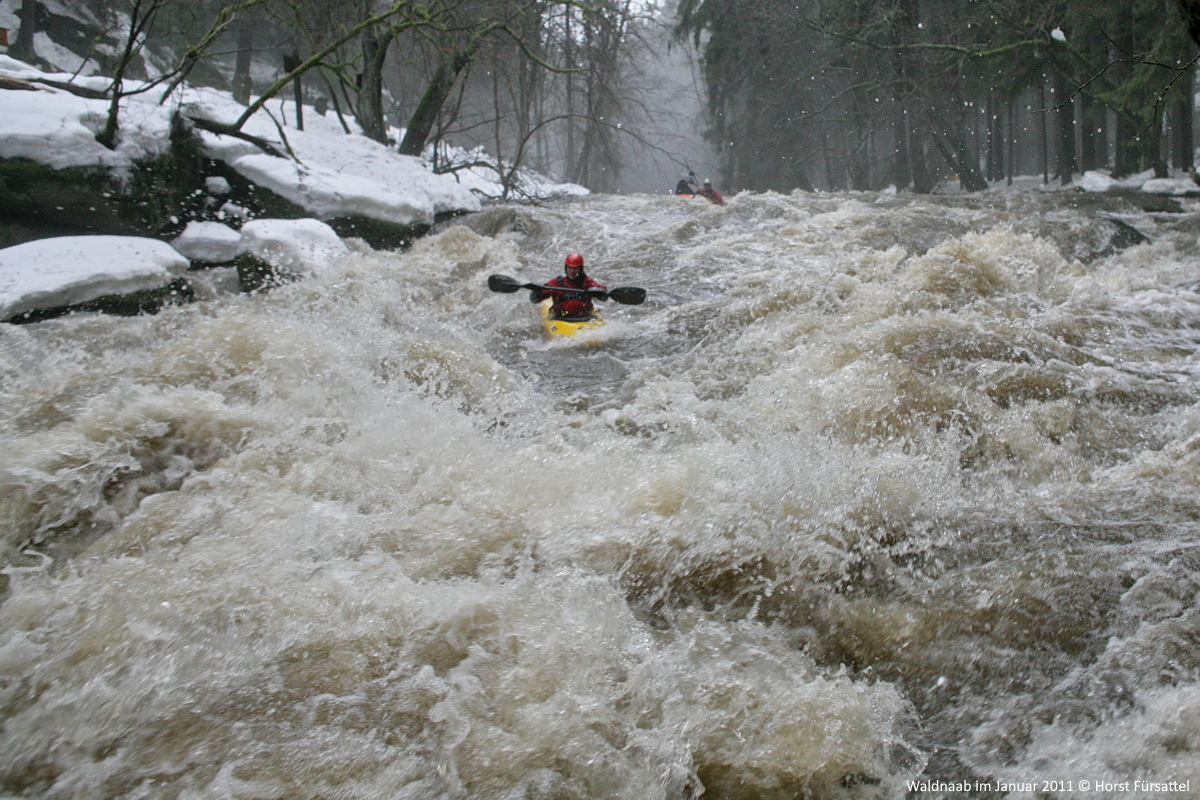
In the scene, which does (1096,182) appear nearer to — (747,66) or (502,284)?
(747,66)

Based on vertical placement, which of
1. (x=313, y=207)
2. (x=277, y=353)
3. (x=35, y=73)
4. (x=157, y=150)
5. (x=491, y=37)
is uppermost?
(x=491, y=37)

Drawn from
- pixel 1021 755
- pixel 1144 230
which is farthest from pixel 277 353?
pixel 1144 230

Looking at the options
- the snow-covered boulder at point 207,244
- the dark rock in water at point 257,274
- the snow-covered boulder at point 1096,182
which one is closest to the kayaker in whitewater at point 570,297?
the dark rock in water at point 257,274

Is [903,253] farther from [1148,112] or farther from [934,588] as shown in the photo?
[1148,112]

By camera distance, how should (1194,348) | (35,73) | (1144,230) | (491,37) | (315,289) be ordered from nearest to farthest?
(1194,348)
(315,289)
(35,73)
(1144,230)
(491,37)

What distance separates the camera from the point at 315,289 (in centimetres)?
593

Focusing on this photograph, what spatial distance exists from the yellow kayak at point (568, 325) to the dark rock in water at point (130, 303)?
9.16ft

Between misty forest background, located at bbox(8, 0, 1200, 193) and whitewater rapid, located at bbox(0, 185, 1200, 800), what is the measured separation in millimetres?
4062

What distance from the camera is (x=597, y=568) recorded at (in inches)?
88.5

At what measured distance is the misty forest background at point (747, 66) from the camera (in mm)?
10477

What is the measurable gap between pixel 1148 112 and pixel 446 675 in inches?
558

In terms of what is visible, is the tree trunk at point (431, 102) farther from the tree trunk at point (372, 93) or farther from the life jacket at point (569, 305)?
the life jacket at point (569, 305)

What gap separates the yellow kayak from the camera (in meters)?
5.40

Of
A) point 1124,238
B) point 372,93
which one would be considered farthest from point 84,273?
point 1124,238
